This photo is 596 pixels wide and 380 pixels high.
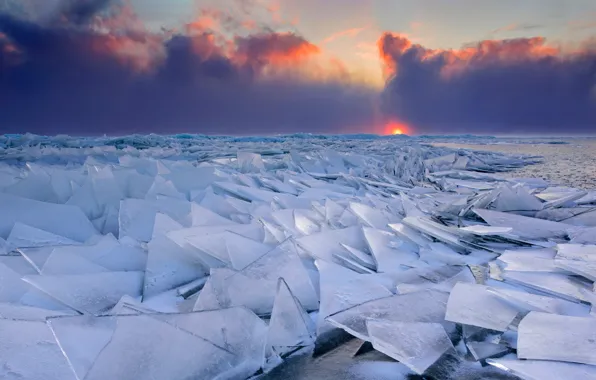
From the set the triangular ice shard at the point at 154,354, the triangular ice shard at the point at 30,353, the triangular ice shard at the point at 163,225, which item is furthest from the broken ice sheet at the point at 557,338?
the triangular ice shard at the point at 163,225

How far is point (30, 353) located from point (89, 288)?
0.33m

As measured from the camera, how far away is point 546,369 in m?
0.67

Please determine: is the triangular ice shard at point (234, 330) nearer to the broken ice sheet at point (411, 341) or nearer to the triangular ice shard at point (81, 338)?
the triangular ice shard at point (81, 338)

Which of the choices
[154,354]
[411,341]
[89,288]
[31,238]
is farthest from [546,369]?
[31,238]

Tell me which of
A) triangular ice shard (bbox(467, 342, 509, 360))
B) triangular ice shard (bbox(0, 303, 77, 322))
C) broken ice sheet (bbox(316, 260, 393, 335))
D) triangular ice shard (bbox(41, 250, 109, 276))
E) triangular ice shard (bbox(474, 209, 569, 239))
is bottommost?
triangular ice shard (bbox(467, 342, 509, 360))

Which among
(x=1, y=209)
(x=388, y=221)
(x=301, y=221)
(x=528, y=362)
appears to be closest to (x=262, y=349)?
(x=528, y=362)

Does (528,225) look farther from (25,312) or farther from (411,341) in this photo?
(25,312)

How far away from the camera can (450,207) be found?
77.3 inches

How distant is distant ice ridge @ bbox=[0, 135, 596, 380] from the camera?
68 cm

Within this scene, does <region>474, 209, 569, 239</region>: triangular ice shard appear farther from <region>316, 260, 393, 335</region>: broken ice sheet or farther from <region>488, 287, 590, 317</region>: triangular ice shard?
<region>316, 260, 393, 335</region>: broken ice sheet

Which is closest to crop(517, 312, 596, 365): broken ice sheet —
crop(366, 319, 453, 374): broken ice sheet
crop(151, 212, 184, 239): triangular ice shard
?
crop(366, 319, 453, 374): broken ice sheet

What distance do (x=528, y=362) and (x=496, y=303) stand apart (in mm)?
205

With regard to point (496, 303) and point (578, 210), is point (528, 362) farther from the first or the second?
point (578, 210)

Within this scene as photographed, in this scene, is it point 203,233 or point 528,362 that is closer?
point 528,362
